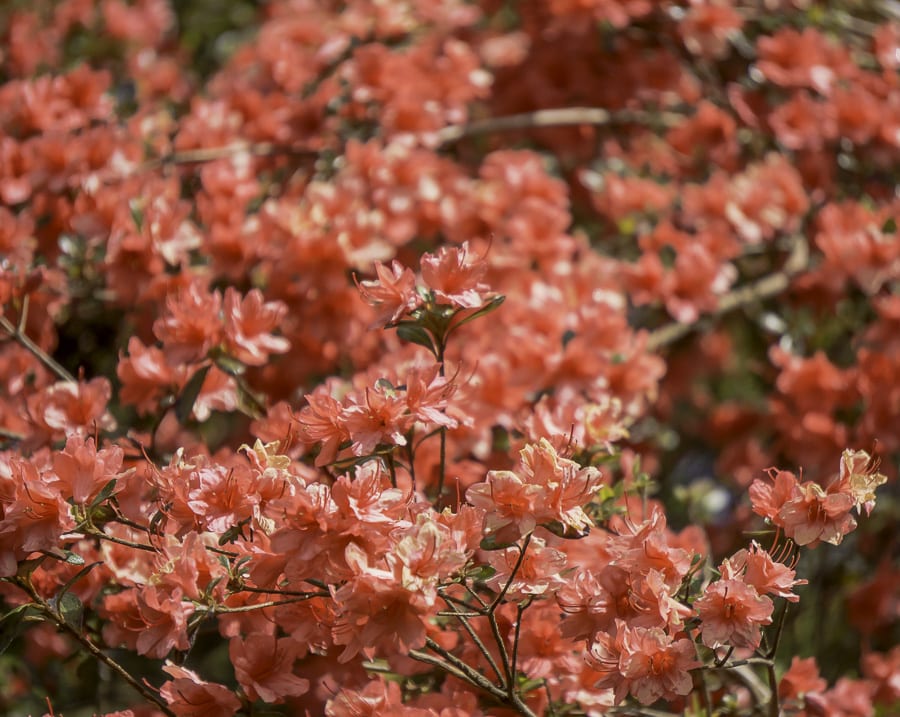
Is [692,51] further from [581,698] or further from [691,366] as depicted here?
[581,698]

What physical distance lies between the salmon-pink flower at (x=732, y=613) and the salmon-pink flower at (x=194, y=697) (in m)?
0.50

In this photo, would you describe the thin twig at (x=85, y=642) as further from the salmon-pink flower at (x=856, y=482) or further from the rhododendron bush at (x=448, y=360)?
the salmon-pink flower at (x=856, y=482)

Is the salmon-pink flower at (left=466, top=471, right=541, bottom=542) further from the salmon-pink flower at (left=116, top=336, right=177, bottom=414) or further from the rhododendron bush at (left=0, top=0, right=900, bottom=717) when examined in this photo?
the salmon-pink flower at (left=116, top=336, right=177, bottom=414)

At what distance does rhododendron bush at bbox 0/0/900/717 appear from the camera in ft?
3.53

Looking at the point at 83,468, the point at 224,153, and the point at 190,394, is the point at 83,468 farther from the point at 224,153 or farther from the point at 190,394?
the point at 224,153

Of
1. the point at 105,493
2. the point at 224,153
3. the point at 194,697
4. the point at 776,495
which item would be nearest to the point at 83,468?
the point at 105,493

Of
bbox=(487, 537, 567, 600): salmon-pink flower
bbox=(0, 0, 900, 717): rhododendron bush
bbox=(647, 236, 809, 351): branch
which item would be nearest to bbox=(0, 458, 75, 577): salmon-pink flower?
bbox=(0, 0, 900, 717): rhododendron bush

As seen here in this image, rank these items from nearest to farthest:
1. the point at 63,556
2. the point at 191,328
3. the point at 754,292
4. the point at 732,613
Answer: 1. the point at 732,613
2. the point at 63,556
3. the point at 191,328
4. the point at 754,292

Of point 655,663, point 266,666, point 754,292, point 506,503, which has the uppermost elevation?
point 506,503

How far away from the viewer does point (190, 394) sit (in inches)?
56.9

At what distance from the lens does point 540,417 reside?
54.1 inches

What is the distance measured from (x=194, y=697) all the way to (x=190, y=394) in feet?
1.53

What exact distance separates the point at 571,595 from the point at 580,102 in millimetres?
1640

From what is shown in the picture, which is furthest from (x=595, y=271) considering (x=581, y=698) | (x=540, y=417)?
(x=581, y=698)
